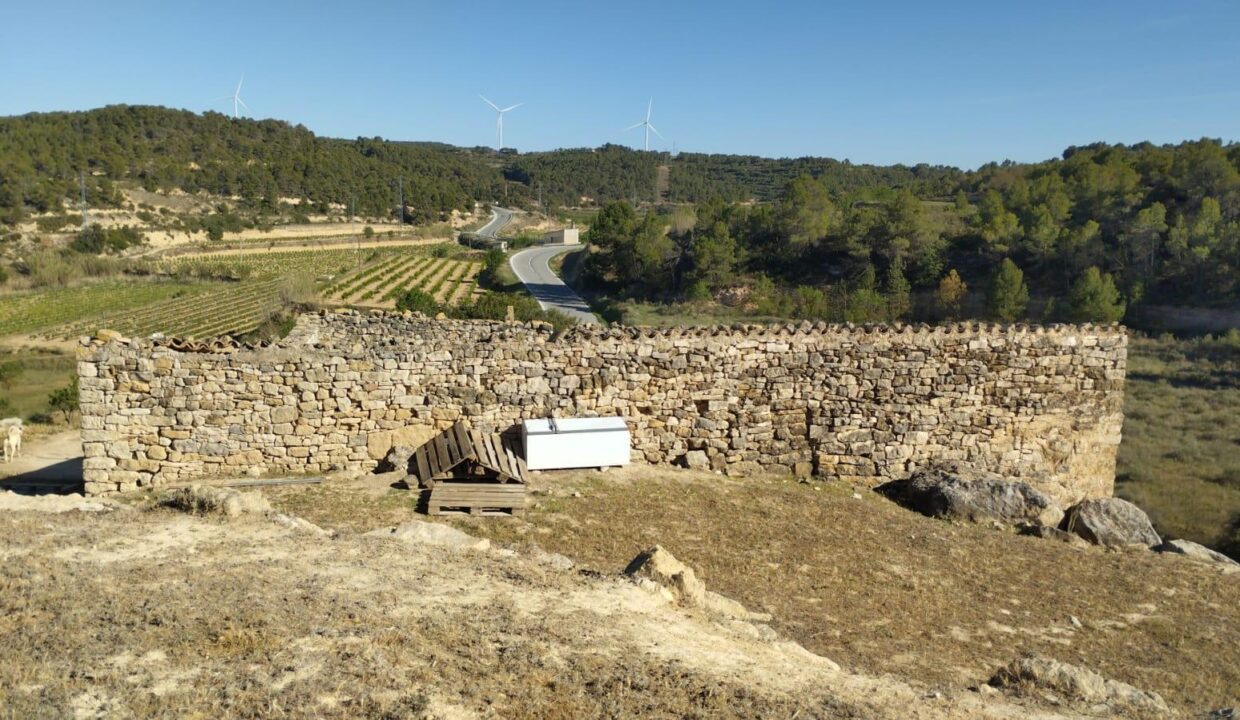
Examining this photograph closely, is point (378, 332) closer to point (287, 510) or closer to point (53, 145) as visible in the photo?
point (287, 510)

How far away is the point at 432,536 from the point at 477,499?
1591 mm

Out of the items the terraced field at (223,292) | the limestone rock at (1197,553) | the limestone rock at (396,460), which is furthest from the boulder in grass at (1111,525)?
the terraced field at (223,292)

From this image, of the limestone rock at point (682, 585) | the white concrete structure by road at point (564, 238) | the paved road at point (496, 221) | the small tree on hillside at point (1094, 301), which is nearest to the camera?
the limestone rock at point (682, 585)

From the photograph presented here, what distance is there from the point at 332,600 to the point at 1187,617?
30.7 feet

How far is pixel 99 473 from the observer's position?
11.0m

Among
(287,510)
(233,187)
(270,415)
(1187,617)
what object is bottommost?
(1187,617)

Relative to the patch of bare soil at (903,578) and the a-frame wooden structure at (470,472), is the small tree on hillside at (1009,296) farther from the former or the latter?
the a-frame wooden structure at (470,472)

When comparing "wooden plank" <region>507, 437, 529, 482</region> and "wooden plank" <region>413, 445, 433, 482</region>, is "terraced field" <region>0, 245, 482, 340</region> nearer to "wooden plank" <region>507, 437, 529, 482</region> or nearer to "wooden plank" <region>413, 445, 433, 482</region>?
"wooden plank" <region>413, 445, 433, 482</region>

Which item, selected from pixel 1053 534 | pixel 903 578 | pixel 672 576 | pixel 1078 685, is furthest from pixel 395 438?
pixel 1053 534

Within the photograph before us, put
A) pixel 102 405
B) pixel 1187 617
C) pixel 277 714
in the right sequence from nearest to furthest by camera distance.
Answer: pixel 277 714 < pixel 1187 617 < pixel 102 405

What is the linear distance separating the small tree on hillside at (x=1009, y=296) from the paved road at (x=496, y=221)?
66.4 meters

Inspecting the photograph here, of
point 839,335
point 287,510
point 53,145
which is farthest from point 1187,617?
point 53,145

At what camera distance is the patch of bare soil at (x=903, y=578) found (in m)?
7.87

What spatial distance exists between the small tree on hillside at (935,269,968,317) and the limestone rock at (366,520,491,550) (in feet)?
119
